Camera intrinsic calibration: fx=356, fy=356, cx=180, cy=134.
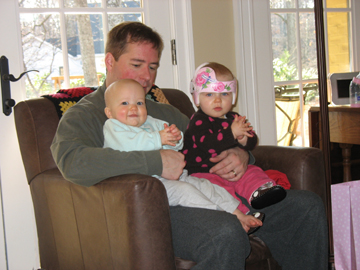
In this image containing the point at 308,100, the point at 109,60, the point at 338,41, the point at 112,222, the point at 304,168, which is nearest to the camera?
the point at 112,222

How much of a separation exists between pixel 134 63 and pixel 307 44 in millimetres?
1551

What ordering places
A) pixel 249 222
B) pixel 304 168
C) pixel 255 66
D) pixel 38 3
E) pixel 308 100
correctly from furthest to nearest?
pixel 308 100
pixel 255 66
pixel 38 3
pixel 304 168
pixel 249 222

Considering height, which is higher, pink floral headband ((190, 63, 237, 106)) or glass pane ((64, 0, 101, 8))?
glass pane ((64, 0, 101, 8))

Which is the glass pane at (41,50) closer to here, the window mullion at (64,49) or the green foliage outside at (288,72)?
the window mullion at (64,49)

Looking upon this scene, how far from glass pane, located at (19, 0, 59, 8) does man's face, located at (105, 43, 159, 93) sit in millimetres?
660

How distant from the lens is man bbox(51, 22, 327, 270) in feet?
3.70

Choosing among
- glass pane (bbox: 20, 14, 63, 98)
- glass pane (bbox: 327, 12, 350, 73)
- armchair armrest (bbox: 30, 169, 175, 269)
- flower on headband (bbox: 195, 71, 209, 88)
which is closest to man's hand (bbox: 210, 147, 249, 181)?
flower on headband (bbox: 195, 71, 209, 88)

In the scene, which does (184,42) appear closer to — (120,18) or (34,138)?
(120,18)

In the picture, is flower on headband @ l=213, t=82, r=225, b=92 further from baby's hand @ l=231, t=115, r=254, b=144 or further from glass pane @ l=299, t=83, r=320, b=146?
glass pane @ l=299, t=83, r=320, b=146

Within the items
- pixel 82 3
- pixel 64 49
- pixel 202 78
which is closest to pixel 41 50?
pixel 64 49

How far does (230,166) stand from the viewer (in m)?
1.48

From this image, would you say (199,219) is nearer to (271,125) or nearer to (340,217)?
(340,217)

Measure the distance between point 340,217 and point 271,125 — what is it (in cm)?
88

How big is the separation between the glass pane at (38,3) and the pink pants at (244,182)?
4.30ft
